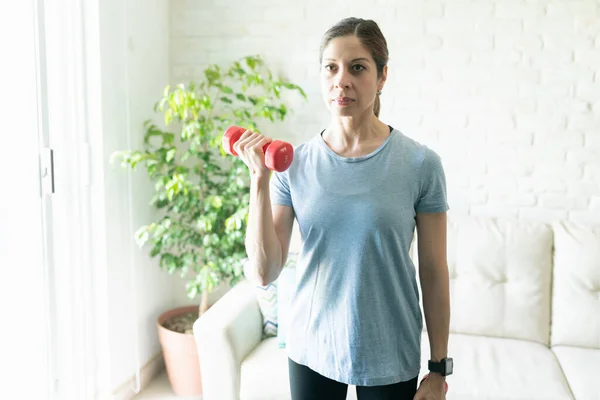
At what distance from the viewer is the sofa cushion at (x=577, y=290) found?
214 centimetres

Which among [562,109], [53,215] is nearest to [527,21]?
[562,109]

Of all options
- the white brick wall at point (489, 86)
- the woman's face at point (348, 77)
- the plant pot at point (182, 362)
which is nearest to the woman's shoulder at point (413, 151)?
the woman's face at point (348, 77)

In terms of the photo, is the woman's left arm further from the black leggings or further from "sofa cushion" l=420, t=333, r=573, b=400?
"sofa cushion" l=420, t=333, r=573, b=400

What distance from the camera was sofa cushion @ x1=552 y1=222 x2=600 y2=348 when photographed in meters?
2.14

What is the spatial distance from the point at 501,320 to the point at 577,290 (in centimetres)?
31

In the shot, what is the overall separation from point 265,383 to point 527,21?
1823mm

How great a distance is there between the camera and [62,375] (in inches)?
81.5

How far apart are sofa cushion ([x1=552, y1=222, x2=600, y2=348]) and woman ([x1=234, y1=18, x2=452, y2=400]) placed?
4.06 ft

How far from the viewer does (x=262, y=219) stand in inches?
43.5

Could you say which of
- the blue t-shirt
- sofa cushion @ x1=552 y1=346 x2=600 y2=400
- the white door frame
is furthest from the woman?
the white door frame

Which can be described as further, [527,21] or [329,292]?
[527,21]

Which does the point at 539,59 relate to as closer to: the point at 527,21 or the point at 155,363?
the point at 527,21

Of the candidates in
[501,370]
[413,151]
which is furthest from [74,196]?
[501,370]

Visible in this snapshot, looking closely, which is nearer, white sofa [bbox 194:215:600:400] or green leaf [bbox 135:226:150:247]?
white sofa [bbox 194:215:600:400]
